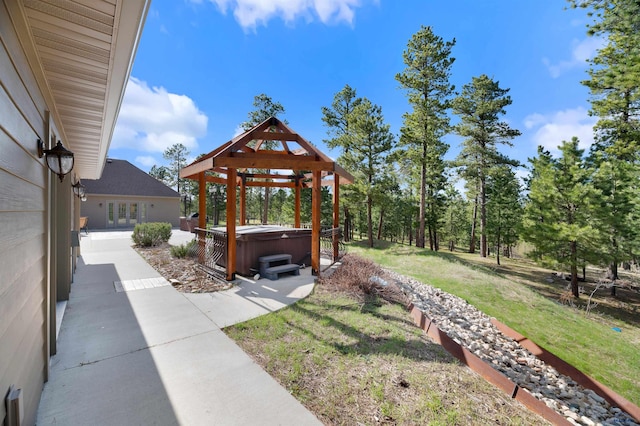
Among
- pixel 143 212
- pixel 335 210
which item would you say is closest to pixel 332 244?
pixel 335 210

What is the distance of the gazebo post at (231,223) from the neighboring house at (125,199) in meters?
18.6

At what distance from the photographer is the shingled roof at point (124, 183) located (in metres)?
19.5

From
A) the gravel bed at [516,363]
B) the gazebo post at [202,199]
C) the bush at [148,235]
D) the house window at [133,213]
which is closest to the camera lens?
the gravel bed at [516,363]

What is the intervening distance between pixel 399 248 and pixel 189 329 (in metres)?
13.4

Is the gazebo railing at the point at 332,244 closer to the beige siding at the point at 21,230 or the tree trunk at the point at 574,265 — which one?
the beige siding at the point at 21,230

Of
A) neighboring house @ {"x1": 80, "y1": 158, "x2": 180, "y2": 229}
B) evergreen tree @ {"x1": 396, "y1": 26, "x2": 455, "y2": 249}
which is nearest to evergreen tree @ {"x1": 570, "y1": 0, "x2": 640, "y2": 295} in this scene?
evergreen tree @ {"x1": 396, "y1": 26, "x2": 455, "y2": 249}

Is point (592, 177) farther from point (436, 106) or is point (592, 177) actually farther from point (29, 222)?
point (29, 222)

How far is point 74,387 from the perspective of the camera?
262 cm

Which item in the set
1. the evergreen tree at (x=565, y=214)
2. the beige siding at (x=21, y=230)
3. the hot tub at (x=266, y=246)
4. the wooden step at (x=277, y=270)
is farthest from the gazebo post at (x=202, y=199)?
the evergreen tree at (x=565, y=214)

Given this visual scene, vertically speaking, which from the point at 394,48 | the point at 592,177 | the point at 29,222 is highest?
the point at 394,48

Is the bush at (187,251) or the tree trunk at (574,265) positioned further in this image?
the tree trunk at (574,265)

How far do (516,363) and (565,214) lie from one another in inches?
474

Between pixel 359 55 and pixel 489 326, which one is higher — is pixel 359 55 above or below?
above

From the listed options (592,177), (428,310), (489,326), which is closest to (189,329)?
(428,310)
